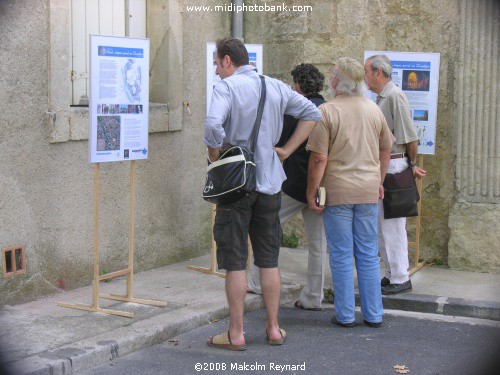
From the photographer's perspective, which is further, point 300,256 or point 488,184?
point 300,256

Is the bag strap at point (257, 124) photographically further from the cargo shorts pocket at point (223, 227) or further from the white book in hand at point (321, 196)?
the white book in hand at point (321, 196)

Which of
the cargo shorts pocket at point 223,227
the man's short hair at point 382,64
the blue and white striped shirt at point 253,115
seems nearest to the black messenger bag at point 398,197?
the man's short hair at point 382,64

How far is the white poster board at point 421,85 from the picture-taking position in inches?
294

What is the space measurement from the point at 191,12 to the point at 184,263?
2.31 metres

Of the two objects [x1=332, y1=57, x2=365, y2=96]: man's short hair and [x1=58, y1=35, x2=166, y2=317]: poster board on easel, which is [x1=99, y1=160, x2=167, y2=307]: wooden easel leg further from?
[x1=332, y1=57, x2=365, y2=96]: man's short hair

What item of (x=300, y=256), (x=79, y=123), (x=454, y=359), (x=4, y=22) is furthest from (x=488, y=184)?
(x=4, y=22)

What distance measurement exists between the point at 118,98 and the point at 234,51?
94 centimetres

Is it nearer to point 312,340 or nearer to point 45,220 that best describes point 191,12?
point 45,220

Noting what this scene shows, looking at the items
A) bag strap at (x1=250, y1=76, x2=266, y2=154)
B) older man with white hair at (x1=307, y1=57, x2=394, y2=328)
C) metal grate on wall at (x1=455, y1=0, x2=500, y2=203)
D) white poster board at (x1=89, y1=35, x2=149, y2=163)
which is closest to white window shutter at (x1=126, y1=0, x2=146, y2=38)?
white poster board at (x1=89, y1=35, x2=149, y2=163)

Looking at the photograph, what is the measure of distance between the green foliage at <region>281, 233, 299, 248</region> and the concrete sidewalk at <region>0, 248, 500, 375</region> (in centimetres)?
57

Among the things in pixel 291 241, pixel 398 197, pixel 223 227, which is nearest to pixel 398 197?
pixel 398 197

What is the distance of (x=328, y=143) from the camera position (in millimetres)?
5965

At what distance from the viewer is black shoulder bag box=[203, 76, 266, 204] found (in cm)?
524

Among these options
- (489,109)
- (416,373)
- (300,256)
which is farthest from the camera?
(300,256)
